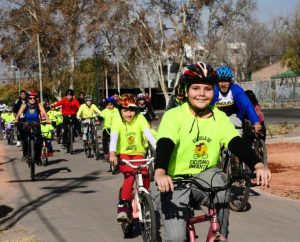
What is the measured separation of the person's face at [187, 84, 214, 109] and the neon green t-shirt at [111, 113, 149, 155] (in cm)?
311

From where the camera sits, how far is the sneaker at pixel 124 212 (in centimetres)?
672

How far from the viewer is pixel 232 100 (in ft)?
27.5

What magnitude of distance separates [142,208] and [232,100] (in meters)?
2.78

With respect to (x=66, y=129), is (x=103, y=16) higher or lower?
higher

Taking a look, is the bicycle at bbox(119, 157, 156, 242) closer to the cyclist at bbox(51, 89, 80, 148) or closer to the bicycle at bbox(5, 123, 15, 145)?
the cyclist at bbox(51, 89, 80, 148)

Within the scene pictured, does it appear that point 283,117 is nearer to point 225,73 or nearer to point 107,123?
point 107,123

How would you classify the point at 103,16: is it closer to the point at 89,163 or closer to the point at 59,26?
the point at 59,26

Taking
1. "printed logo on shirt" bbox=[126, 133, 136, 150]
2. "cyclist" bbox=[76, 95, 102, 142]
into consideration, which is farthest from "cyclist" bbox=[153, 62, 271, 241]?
"cyclist" bbox=[76, 95, 102, 142]

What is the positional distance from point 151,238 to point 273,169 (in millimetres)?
6992

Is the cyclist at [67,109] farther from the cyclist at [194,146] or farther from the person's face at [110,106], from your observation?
the cyclist at [194,146]

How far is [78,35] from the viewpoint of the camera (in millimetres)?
41781

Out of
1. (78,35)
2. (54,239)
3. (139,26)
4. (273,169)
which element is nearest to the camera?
(54,239)

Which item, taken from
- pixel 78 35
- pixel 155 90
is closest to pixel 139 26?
pixel 78 35

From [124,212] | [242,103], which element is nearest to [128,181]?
[124,212]
